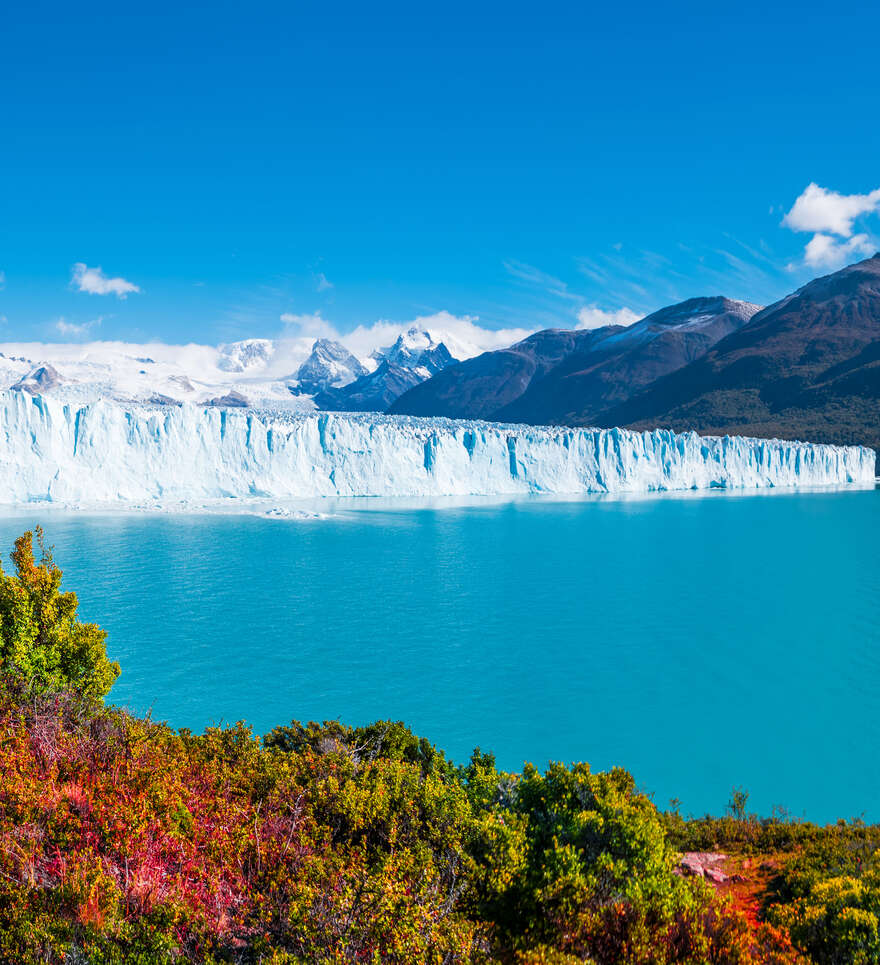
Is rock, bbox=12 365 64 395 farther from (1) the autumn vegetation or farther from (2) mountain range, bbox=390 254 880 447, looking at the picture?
(1) the autumn vegetation

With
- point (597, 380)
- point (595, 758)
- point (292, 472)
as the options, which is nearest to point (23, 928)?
point (595, 758)

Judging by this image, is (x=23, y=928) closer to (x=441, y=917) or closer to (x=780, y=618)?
(x=441, y=917)

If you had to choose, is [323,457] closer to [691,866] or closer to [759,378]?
[691,866]

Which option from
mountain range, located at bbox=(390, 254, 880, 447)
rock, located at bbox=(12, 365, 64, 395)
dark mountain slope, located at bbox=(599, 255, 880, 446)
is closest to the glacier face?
dark mountain slope, located at bbox=(599, 255, 880, 446)

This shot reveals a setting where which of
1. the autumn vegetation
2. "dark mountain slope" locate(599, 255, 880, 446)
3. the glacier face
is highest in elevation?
"dark mountain slope" locate(599, 255, 880, 446)

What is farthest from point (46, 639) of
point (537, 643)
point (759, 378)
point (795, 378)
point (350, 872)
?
point (759, 378)

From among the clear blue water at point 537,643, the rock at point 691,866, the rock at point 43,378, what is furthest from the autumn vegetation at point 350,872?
the rock at point 43,378
